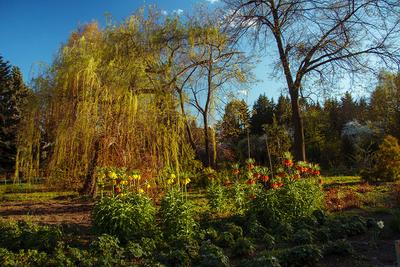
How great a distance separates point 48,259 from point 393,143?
41.3 feet

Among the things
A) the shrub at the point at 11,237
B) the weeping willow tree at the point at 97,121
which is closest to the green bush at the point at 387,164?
the weeping willow tree at the point at 97,121

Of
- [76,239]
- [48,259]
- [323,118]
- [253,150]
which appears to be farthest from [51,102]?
[323,118]

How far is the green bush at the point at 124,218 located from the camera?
522 centimetres

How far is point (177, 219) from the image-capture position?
17.6 feet

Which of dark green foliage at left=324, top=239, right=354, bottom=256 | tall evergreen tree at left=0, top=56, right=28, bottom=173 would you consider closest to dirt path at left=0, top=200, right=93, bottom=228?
dark green foliage at left=324, top=239, right=354, bottom=256

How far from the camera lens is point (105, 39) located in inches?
365

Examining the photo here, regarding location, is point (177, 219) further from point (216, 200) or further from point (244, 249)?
point (216, 200)

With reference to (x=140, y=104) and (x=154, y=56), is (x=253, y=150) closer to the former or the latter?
(x=154, y=56)

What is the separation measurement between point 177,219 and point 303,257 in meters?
1.98

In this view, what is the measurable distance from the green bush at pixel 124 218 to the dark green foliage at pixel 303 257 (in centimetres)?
210

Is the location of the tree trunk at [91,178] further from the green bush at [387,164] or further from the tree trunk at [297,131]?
the green bush at [387,164]

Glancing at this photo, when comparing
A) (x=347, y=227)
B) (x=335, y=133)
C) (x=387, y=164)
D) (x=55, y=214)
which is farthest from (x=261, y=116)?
(x=347, y=227)

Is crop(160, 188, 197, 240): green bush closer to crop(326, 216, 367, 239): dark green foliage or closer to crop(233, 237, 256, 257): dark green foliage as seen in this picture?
crop(233, 237, 256, 257): dark green foliage

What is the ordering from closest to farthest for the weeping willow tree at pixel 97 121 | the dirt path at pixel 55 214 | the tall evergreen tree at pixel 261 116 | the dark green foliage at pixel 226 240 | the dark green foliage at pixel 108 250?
the dark green foliage at pixel 108 250, the dark green foliage at pixel 226 240, the dirt path at pixel 55 214, the weeping willow tree at pixel 97 121, the tall evergreen tree at pixel 261 116
